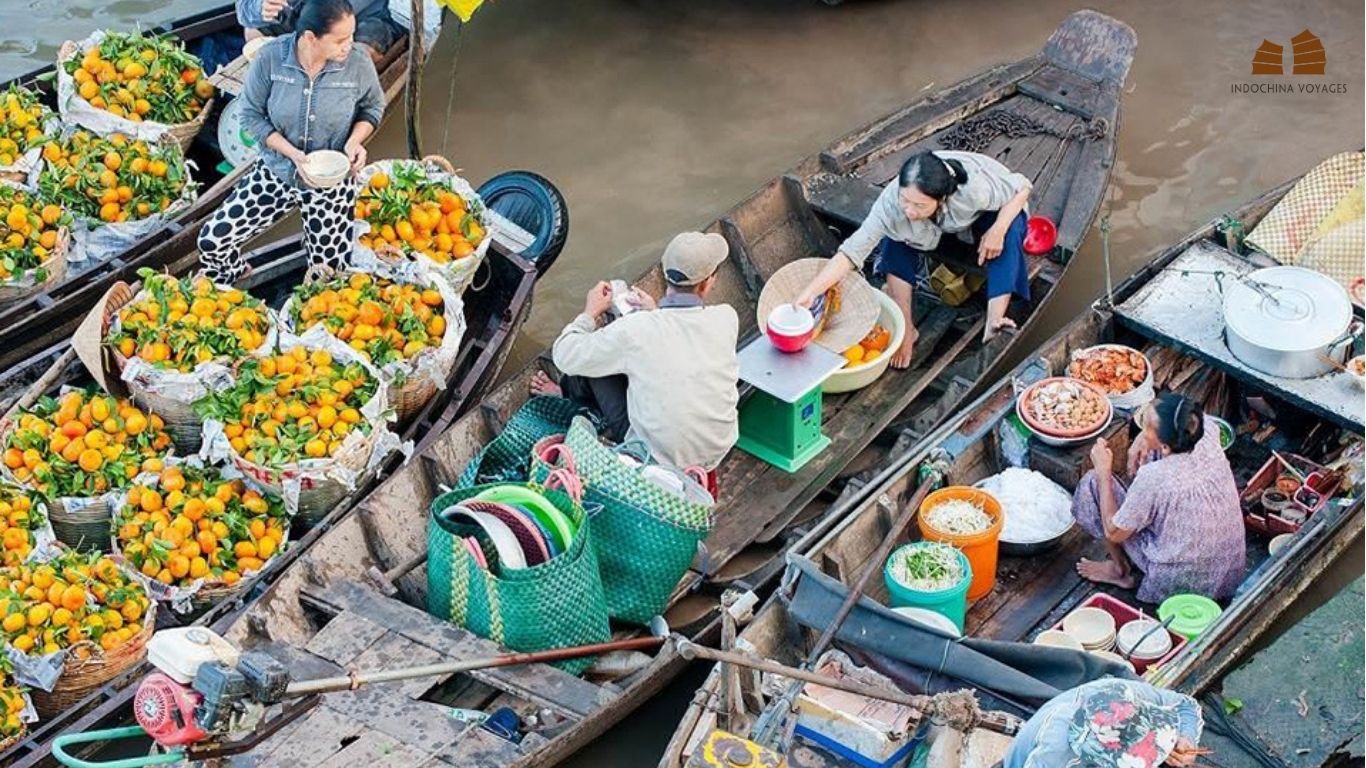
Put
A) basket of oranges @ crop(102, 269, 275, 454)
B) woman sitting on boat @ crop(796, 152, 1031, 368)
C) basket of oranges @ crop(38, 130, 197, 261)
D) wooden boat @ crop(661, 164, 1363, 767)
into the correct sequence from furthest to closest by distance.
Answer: basket of oranges @ crop(38, 130, 197, 261)
woman sitting on boat @ crop(796, 152, 1031, 368)
basket of oranges @ crop(102, 269, 275, 454)
wooden boat @ crop(661, 164, 1363, 767)

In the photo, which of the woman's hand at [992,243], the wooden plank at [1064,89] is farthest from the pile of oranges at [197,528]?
the wooden plank at [1064,89]

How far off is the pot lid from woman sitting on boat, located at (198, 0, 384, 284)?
11.2ft

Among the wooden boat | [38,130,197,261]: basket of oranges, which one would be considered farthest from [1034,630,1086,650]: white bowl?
[38,130,197,261]: basket of oranges

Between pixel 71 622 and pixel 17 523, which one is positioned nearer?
pixel 71 622

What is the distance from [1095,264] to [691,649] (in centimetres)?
441

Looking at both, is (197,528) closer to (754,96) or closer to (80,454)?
(80,454)

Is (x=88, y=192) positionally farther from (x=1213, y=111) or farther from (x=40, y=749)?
(x=1213, y=111)

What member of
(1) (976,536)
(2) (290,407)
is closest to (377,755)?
(2) (290,407)

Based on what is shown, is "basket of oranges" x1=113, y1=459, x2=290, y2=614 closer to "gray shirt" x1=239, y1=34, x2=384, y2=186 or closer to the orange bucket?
"gray shirt" x1=239, y1=34, x2=384, y2=186

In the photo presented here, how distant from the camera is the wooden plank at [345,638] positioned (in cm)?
546

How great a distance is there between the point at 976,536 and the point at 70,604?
294 centimetres

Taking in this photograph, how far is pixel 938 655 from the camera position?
5.06m

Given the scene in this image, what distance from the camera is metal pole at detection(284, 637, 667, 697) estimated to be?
Result: 455 cm

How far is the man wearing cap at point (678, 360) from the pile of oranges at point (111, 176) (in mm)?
2461
